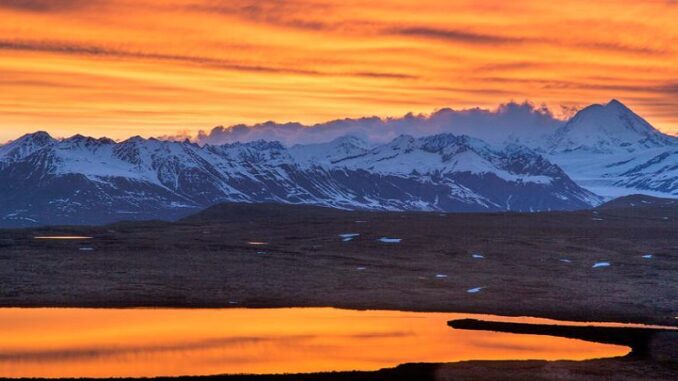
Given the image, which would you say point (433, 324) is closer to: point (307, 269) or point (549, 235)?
point (307, 269)

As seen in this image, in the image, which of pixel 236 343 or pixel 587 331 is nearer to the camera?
pixel 236 343

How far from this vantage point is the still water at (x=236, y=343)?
67938 millimetres

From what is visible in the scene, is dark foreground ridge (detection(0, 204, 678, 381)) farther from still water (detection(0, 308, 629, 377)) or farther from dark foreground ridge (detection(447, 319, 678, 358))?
still water (detection(0, 308, 629, 377))

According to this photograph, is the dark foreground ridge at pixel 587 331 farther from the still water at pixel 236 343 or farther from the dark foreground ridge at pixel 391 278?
the still water at pixel 236 343

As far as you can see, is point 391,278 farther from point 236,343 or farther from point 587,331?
point 236,343

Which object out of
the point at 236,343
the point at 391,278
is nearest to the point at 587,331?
the point at 236,343

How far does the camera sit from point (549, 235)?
194000mm

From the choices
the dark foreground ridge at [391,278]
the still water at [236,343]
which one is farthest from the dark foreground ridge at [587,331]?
the still water at [236,343]

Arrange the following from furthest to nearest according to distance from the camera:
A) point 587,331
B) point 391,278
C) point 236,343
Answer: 1. point 391,278
2. point 587,331
3. point 236,343

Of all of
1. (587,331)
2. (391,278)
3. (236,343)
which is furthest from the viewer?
(391,278)

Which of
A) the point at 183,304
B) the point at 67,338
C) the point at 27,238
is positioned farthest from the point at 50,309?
the point at 27,238

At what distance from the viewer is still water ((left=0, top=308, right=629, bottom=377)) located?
67938mm

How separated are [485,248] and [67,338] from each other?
326ft

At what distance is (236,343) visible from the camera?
7706 centimetres
